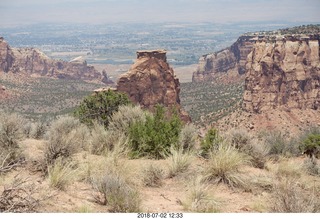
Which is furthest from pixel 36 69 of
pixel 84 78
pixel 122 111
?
pixel 122 111

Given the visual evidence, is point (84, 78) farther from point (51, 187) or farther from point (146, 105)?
point (51, 187)

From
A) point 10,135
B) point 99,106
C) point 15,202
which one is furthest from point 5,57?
point 15,202

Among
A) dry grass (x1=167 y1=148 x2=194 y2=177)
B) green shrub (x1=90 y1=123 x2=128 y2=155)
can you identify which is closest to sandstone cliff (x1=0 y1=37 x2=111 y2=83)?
green shrub (x1=90 y1=123 x2=128 y2=155)

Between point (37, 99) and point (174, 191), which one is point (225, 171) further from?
point (37, 99)

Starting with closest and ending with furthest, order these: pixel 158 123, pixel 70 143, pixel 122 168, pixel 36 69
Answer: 1. pixel 122 168
2. pixel 70 143
3. pixel 158 123
4. pixel 36 69

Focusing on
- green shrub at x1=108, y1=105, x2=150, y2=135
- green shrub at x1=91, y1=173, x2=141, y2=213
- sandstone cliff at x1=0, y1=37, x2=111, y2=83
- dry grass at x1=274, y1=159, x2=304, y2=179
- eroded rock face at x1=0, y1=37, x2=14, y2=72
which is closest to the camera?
green shrub at x1=91, y1=173, x2=141, y2=213

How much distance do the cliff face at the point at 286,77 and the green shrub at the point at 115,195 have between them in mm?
65163

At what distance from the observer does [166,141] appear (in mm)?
11820

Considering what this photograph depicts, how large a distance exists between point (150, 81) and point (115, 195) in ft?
168

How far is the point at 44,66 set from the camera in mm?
162875

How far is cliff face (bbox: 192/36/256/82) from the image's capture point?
142 metres

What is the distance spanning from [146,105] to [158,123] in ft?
145

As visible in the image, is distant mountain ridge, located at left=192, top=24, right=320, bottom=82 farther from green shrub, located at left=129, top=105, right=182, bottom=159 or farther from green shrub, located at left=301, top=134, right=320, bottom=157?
green shrub, located at left=129, top=105, right=182, bottom=159

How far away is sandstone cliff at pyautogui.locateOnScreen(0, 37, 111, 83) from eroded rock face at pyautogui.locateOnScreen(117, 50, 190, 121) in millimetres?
97127
